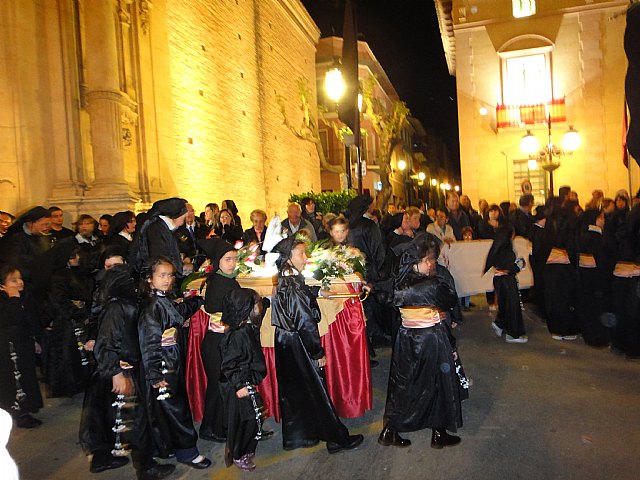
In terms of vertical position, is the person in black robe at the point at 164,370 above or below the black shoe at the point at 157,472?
above

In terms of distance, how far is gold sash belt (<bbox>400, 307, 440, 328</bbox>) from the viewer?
470 cm

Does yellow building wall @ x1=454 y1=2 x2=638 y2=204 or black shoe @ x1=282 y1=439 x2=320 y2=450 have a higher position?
yellow building wall @ x1=454 y1=2 x2=638 y2=204

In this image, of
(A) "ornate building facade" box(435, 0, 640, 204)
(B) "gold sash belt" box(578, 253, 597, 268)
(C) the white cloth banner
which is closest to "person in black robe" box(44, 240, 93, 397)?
(C) the white cloth banner

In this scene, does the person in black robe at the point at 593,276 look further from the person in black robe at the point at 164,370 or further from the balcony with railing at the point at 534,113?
the balcony with railing at the point at 534,113

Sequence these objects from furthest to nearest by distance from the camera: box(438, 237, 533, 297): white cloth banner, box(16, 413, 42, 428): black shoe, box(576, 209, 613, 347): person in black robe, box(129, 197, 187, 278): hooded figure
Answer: box(438, 237, 533, 297): white cloth banner → box(576, 209, 613, 347): person in black robe → box(16, 413, 42, 428): black shoe → box(129, 197, 187, 278): hooded figure

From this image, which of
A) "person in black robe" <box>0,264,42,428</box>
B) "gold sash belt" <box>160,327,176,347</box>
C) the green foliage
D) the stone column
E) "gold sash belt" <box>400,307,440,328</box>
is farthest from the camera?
the green foliage

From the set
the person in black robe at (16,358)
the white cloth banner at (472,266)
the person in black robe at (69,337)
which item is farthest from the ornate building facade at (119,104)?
the white cloth banner at (472,266)

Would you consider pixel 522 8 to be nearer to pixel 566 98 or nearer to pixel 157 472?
pixel 566 98

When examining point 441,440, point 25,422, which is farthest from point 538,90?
point 25,422

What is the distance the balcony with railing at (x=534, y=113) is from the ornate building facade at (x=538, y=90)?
0.12 ft

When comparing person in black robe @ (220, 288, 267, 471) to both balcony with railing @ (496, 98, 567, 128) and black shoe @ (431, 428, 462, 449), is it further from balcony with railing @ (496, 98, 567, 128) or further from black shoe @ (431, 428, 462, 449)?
balcony with railing @ (496, 98, 567, 128)

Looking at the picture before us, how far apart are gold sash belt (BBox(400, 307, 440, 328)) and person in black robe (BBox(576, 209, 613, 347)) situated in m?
4.18

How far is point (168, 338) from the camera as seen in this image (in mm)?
4605

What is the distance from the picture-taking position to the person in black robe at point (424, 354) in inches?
184
